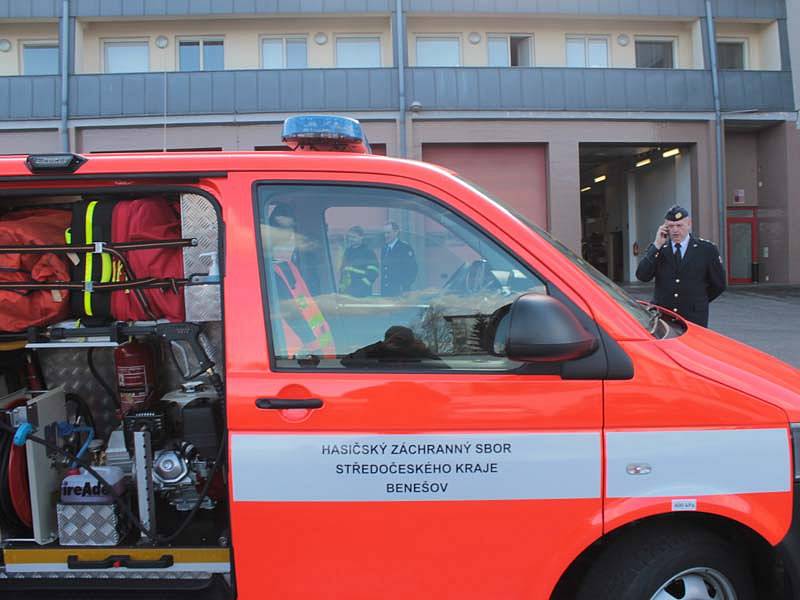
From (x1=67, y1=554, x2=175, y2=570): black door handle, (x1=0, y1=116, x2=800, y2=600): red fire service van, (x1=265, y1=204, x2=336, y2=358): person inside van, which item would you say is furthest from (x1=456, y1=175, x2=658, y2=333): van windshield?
(x1=67, y1=554, x2=175, y2=570): black door handle

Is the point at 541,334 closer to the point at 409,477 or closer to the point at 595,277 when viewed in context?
the point at 595,277

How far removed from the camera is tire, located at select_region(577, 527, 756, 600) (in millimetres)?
2072

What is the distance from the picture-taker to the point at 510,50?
58.7 ft

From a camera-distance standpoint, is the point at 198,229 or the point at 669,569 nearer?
the point at 669,569

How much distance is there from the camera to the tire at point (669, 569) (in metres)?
2.07

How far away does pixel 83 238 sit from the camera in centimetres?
258

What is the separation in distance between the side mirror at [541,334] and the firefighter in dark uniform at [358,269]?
0.57 metres

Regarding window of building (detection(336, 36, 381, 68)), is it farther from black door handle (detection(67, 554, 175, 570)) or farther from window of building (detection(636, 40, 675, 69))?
black door handle (detection(67, 554, 175, 570))

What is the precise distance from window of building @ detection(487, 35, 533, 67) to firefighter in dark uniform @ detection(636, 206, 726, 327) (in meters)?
13.8

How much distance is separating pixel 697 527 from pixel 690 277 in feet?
11.7

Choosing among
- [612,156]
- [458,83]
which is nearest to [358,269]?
[458,83]

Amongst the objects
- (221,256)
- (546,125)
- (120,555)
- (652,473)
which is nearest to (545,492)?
(652,473)

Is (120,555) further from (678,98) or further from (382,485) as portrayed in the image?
(678,98)

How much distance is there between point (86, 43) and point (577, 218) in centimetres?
1430
